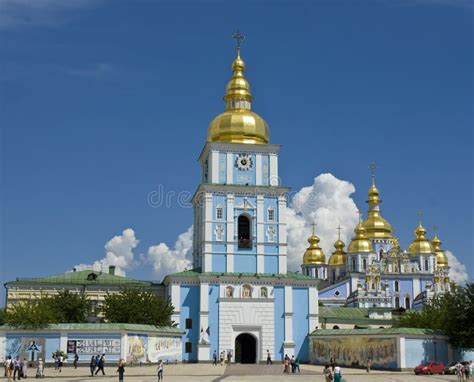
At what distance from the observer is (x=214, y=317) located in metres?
51.8

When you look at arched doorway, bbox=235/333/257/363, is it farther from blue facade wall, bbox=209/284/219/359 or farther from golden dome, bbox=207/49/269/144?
golden dome, bbox=207/49/269/144

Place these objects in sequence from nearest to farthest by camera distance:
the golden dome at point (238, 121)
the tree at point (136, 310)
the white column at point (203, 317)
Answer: the tree at point (136, 310) → the white column at point (203, 317) → the golden dome at point (238, 121)

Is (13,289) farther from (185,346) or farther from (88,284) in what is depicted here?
(185,346)

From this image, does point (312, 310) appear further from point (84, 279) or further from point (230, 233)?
point (84, 279)

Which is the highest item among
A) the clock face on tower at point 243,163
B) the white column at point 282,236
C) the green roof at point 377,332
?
the clock face on tower at point 243,163

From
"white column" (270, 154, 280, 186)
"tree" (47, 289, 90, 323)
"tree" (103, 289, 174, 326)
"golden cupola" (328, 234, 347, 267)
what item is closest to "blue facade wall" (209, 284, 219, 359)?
"tree" (103, 289, 174, 326)

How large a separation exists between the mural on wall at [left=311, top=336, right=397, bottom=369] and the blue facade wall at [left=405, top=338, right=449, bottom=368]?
2.61ft

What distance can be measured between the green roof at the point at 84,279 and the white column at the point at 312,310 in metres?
12.7

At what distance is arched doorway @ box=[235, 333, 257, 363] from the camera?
5253 cm

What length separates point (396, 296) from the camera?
9044 cm

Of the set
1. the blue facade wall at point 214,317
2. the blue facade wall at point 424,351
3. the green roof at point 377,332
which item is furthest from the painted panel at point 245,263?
the blue facade wall at point 424,351

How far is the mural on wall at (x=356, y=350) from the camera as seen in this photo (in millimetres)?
44656

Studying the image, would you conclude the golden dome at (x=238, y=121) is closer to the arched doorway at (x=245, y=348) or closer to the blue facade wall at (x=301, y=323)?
the blue facade wall at (x=301, y=323)

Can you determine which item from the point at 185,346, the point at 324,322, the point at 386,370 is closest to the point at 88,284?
the point at 185,346
